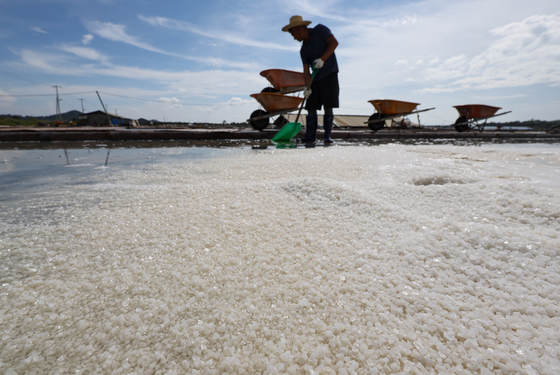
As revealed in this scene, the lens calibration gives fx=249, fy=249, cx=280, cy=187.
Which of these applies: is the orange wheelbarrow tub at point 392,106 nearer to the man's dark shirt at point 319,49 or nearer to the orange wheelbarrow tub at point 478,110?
the orange wheelbarrow tub at point 478,110

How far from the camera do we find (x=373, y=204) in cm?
106

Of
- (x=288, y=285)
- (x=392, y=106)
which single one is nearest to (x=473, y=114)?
(x=392, y=106)

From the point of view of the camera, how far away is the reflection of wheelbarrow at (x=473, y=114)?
27.6ft

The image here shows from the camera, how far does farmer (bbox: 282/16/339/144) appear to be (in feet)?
12.0

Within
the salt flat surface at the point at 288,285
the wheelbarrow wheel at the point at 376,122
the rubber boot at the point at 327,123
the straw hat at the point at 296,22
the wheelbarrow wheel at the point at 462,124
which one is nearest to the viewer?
the salt flat surface at the point at 288,285

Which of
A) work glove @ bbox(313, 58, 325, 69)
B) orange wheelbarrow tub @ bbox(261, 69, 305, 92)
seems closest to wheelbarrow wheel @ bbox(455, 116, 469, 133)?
orange wheelbarrow tub @ bbox(261, 69, 305, 92)

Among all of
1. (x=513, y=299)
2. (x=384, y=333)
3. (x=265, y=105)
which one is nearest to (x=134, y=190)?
(x=384, y=333)

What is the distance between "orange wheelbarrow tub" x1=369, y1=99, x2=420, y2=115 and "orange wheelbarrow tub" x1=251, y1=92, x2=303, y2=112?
347 centimetres

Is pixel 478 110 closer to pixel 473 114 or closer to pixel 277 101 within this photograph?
pixel 473 114

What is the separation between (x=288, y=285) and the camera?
2.05 ft

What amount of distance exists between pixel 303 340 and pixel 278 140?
434 centimetres

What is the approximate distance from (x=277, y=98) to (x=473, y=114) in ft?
24.2

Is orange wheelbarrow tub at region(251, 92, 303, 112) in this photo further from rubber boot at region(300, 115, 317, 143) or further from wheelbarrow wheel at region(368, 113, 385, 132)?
wheelbarrow wheel at region(368, 113, 385, 132)

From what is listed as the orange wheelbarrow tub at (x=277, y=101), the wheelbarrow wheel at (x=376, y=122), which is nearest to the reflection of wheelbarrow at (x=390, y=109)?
the wheelbarrow wheel at (x=376, y=122)
